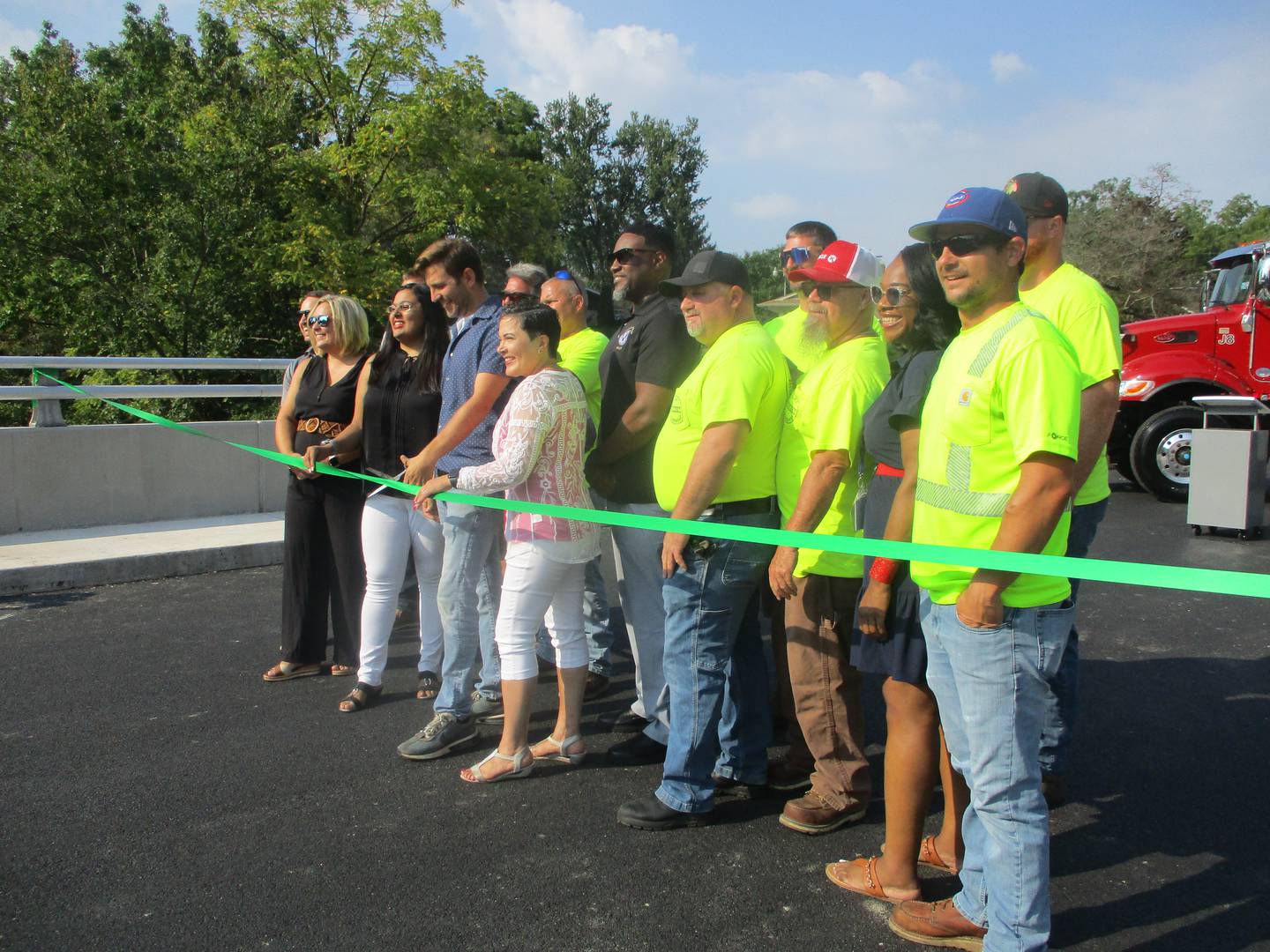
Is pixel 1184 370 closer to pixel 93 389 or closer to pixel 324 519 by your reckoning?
pixel 324 519

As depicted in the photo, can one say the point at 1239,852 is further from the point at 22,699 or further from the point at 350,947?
the point at 22,699

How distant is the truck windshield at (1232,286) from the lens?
1095 cm

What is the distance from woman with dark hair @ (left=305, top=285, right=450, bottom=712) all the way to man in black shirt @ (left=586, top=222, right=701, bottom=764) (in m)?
0.91

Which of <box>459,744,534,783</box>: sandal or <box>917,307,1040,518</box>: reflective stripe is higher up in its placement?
<box>917,307,1040,518</box>: reflective stripe

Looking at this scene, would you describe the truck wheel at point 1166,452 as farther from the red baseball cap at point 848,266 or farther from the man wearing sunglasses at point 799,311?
the red baseball cap at point 848,266

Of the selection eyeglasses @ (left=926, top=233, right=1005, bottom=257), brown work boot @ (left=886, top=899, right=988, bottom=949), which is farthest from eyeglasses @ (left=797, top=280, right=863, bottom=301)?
brown work boot @ (left=886, top=899, right=988, bottom=949)

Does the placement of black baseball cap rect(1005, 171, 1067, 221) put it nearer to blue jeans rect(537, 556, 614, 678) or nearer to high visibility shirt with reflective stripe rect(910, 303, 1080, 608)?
high visibility shirt with reflective stripe rect(910, 303, 1080, 608)

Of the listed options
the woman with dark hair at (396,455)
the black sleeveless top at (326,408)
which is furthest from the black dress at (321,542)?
the woman with dark hair at (396,455)

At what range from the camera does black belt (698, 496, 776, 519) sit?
3.36m

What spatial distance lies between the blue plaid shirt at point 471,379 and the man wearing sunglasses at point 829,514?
1.36 m

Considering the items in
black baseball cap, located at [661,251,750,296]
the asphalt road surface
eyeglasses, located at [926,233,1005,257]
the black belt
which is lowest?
the asphalt road surface

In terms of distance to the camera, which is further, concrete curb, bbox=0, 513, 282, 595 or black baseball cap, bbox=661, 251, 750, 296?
concrete curb, bbox=0, 513, 282, 595

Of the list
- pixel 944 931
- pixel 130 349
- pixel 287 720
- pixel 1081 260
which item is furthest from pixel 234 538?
pixel 1081 260

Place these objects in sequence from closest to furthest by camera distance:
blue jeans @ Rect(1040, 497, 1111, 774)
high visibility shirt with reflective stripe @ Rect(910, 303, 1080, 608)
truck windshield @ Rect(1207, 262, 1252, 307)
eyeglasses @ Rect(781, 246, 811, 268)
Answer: high visibility shirt with reflective stripe @ Rect(910, 303, 1080, 608)
blue jeans @ Rect(1040, 497, 1111, 774)
eyeglasses @ Rect(781, 246, 811, 268)
truck windshield @ Rect(1207, 262, 1252, 307)
